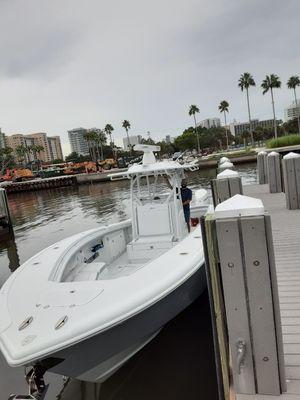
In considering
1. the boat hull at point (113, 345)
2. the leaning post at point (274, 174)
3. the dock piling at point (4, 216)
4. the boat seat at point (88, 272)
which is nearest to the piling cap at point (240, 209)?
the boat hull at point (113, 345)

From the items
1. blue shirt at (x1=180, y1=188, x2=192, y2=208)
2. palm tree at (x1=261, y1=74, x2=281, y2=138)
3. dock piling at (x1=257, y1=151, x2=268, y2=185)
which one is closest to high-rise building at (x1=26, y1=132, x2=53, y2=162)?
palm tree at (x1=261, y1=74, x2=281, y2=138)

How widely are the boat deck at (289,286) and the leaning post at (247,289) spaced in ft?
0.70

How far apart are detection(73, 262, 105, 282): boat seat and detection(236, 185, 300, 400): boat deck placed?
3.15 m

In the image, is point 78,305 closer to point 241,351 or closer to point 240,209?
point 241,351

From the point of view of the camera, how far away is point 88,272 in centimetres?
695

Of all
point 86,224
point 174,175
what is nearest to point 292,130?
point 86,224

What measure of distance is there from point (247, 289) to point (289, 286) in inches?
90.6

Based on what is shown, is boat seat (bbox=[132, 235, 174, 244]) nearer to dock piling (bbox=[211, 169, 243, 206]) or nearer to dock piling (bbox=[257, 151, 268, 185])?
dock piling (bbox=[211, 169, 243, 206])

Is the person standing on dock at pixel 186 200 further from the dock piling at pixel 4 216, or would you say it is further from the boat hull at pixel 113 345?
the dock piling at pixel 4 216

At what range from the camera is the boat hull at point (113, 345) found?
4.40 meters

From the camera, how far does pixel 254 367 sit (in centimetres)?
304

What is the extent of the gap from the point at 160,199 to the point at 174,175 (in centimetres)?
66

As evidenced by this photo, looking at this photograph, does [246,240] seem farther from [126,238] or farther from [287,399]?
[126,238]

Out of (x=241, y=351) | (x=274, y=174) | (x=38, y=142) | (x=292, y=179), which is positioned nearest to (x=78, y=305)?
(x=241, y=351)
